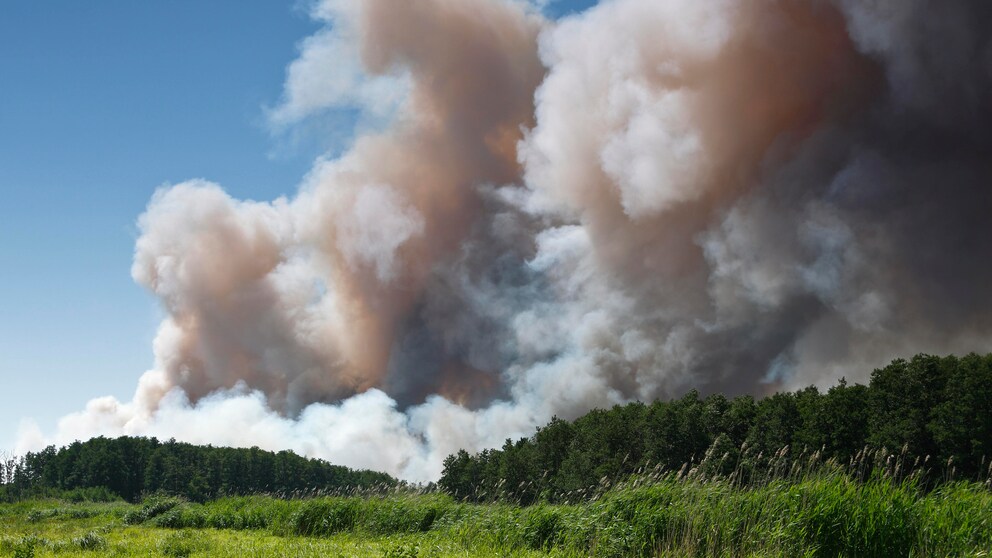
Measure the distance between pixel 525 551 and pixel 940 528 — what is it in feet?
30.6

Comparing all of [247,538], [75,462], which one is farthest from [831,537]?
[75,462]

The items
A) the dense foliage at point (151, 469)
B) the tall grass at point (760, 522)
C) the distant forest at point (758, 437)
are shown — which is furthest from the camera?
the dense foliage at point (151, 469)

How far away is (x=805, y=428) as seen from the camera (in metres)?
A: 69.0

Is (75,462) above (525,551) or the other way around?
above

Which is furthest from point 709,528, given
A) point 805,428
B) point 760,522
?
point 805,428

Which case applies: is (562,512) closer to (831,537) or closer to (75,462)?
(831,537)

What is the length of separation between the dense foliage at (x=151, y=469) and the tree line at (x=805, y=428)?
69.5 metres

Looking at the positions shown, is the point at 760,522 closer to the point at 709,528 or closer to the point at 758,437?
the point at 709,528

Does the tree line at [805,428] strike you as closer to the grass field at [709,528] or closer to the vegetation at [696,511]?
the vegetation at [696,511]

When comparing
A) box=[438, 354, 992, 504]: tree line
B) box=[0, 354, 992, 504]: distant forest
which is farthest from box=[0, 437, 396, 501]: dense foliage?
box=[438, 354, 992, 504]: tree line

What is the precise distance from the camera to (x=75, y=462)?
148m

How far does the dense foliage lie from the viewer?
143 meters

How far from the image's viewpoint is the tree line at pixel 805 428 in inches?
2367

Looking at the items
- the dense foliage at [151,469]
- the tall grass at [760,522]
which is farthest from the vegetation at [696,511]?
the dense foliage at [151,469]
